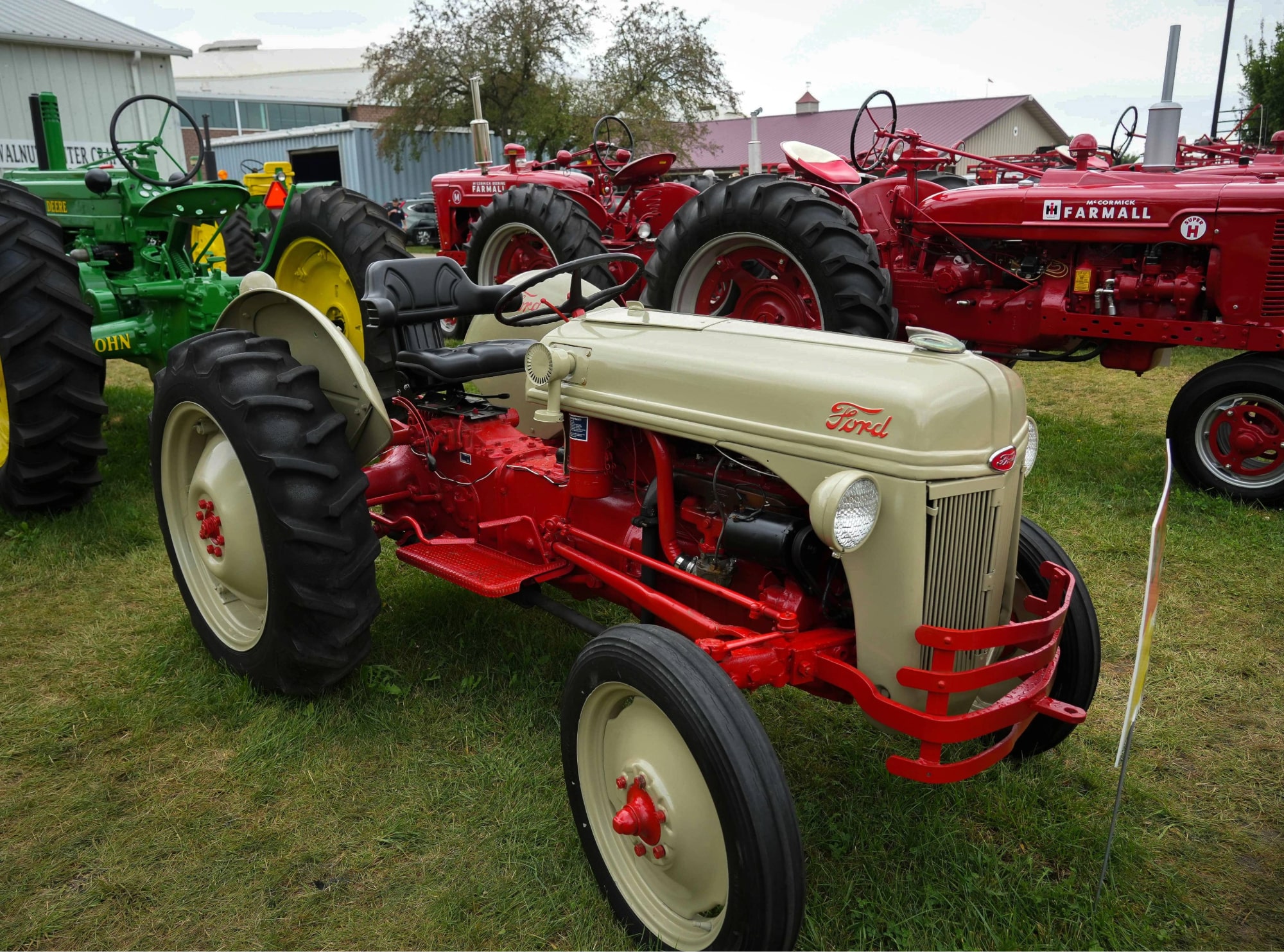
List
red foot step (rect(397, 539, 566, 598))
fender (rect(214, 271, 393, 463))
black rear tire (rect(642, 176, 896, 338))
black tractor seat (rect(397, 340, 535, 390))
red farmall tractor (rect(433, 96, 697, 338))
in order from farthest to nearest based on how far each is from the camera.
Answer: red farmall tractor (rect(433, 96, 697, 338)) → black rear tire (rect(642, 176, 896, 338)) → black tractor seat (rect(397, 340, 535, 390)) → fender (rect(214, 271, 393, 463)) → red foot step (rect(397, 539, 566, 598))

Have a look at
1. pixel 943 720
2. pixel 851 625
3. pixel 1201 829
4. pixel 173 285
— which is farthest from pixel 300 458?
pixel 173 285

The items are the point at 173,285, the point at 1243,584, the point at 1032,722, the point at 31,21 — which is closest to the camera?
the point at 1032,722

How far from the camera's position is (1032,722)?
8.79 ft

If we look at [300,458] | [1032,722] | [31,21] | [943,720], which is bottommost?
[1032,722]

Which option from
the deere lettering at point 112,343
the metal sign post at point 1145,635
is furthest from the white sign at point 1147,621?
the deere lettering at point 112,343

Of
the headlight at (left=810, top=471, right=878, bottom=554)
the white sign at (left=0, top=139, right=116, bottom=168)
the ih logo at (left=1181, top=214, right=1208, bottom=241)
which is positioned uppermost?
the white sign at (left=0, top=139, right=116, bottom=168)

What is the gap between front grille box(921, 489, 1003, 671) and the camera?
2.04 metres

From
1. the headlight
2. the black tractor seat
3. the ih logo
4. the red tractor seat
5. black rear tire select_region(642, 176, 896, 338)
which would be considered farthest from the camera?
the red tractor seat

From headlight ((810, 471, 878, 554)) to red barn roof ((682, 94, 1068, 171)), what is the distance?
3050 centimetres

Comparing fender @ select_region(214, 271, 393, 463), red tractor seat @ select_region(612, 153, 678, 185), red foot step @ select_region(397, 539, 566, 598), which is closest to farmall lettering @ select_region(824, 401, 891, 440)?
red foot step @ select_region(397, 539, 566, 598)

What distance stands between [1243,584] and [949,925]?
254cm

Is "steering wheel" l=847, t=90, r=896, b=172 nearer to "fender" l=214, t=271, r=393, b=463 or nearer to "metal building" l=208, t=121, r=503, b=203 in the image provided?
"fender" l=214, t=271, r=393, b=463

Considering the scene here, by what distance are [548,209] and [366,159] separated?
24.0 m

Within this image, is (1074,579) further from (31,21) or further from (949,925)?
(31,21)
